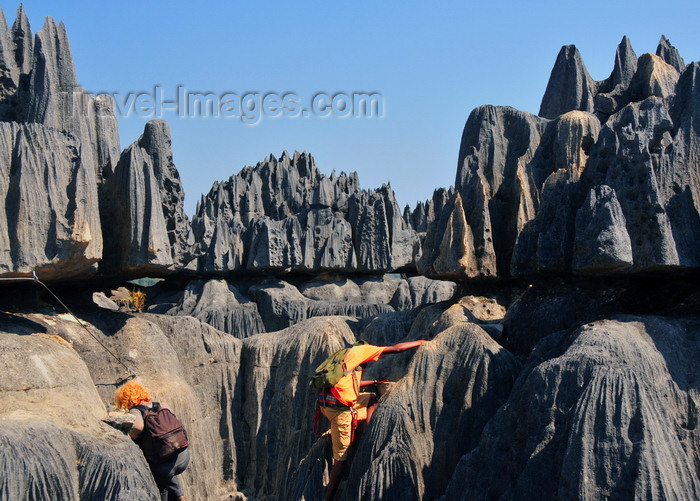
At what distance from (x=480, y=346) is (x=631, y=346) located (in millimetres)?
1884

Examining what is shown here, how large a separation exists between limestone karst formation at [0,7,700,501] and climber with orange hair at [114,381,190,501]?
25 centimetres

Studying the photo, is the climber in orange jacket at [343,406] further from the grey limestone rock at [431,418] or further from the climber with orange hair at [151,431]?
the climber with orange hair at [151,431]

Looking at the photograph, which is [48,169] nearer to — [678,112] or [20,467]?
[20,467]

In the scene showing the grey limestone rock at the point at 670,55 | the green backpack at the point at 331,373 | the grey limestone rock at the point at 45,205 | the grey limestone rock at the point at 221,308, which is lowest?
the green backpack at the point at 331,373

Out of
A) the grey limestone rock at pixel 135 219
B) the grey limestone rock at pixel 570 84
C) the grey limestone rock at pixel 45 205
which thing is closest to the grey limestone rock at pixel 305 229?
the grey limestone rock at pixel 570 84

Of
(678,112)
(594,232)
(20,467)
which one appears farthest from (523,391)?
(20,467)

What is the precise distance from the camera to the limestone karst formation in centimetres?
648

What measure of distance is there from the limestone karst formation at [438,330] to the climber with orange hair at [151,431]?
0.81 feet

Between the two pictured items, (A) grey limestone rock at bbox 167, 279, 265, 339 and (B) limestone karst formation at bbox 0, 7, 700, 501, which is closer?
(B) limestone karst formation at bbox 0, 7, 700, 501

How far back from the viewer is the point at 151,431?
7445mm

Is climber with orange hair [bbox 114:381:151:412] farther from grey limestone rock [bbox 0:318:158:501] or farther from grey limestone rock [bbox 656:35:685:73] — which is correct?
grey limestone rock [bbox 656:35:685:73]

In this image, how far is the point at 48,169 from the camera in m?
9.05

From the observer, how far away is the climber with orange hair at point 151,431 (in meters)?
7.49

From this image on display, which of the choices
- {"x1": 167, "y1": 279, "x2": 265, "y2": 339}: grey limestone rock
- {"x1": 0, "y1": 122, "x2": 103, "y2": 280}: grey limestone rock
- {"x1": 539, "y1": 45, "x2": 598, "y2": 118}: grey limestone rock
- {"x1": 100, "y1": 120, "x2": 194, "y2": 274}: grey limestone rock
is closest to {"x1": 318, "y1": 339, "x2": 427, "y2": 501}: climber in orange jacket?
{"x1": 0, "y1": 122, "x2": 103, "y2": 280}: grey limestone rock
